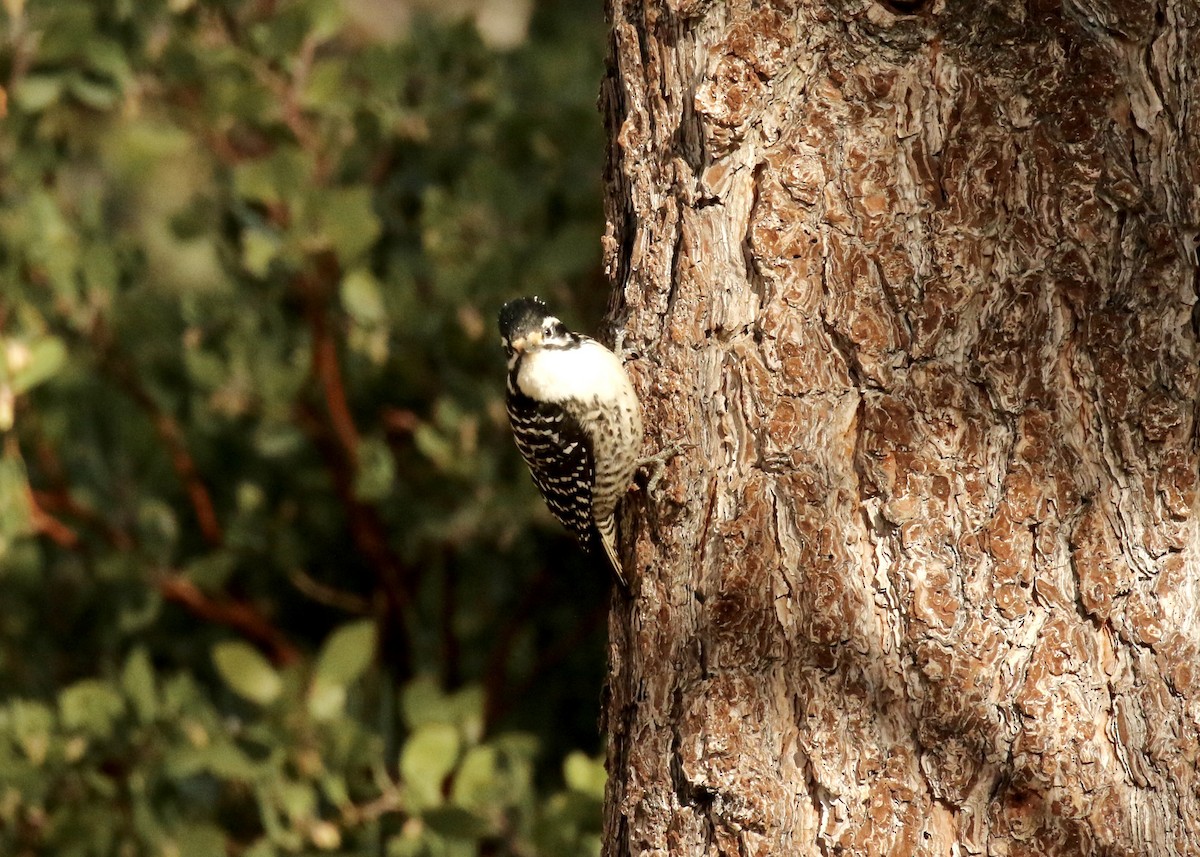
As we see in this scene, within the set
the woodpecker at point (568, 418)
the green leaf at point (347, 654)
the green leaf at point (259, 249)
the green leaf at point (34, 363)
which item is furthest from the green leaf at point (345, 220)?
the green leaf at point (347, 654)

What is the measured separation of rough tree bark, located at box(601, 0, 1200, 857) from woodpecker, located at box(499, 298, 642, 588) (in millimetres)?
690

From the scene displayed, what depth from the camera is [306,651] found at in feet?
15.3

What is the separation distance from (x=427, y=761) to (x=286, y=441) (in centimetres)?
116

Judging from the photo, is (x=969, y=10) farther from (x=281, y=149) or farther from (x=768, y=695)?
(x=281, y=149)

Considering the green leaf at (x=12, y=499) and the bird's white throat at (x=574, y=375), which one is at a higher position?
the bird's white throat at (x=574, y=375)

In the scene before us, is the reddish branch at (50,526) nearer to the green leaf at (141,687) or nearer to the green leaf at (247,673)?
the green leaf at (141,687)

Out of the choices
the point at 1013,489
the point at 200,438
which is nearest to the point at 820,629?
the point at 1013,489

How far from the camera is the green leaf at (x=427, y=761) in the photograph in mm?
3479

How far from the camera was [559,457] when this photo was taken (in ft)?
11.5

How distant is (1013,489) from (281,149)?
2.56 meters

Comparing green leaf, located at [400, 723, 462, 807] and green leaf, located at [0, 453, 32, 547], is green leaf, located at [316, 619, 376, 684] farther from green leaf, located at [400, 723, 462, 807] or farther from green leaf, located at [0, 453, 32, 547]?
green leaf, located at [0, 453, 32, 547]

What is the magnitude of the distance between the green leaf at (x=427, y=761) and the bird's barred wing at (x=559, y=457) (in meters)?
0.65

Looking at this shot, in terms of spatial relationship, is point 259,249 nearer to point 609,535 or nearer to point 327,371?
point 327,371

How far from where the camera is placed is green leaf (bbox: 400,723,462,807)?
11.4 feet
